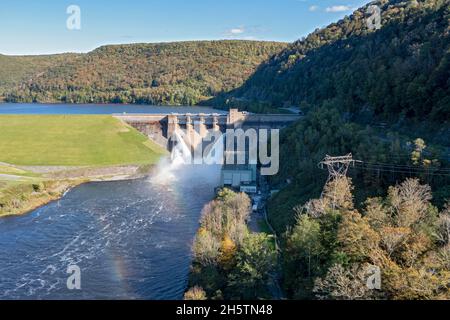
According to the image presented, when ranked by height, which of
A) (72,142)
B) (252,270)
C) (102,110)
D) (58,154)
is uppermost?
(102,110)

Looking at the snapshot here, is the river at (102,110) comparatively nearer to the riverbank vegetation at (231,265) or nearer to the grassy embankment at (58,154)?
the grassy embankment at (58,154)

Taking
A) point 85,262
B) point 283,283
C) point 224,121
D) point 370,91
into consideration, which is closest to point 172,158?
point 224,121

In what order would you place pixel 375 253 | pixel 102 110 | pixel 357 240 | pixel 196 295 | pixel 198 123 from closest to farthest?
pixel 375 253
pixel 357 240
pixel 196 295
pixel 198 123
pixel 102 110

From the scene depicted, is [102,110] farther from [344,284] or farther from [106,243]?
[344,284]

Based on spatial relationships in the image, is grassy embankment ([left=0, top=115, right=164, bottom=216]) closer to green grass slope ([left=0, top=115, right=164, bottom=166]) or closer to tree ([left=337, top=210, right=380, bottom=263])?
green grass slope ([left=0, top=115, right=164, bottom=166])

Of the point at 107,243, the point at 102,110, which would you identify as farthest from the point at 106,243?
the point at 102,110

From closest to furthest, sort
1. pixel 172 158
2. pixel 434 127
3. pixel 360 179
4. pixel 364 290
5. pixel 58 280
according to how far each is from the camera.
Result: 1. pixel 364 290
2. pixel 58 280
3. pixel 360 179
4. pixel 434 127
5. pixel 172 158

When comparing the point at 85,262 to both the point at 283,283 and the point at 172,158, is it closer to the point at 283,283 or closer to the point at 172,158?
the point at 283,283
